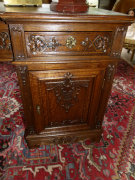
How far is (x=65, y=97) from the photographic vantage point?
937mm

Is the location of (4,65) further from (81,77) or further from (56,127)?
(81,77)

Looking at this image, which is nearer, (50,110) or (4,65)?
(50,110)

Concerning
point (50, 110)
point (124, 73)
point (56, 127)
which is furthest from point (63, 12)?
point (124, 73)

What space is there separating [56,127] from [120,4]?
2.97 meters

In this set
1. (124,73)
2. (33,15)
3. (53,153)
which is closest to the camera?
(33,15)

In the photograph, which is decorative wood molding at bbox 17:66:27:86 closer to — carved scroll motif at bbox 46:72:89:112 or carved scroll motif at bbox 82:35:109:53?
carved scroll motif at bbox 46:72:89:112

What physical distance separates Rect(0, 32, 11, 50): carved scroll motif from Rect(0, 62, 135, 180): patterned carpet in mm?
825

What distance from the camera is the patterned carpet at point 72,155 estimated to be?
98 cm

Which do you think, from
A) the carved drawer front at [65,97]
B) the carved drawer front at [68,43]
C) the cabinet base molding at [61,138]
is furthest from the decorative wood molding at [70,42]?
the cabinet base molding at [61,138]

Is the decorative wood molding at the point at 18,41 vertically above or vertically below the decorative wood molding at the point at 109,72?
above

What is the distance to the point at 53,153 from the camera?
1.12 metres

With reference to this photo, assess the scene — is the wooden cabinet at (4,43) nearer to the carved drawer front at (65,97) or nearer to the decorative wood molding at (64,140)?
the carved drawer front at (65,97)

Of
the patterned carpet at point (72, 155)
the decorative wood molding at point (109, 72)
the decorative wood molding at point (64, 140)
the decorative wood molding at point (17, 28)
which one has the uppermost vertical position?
the decorative wood molding at point (17, 28)

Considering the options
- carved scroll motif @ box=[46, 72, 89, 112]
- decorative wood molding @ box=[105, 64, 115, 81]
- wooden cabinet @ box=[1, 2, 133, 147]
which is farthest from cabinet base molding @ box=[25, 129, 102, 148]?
decorative wood molding @ box=[105, 64, 115, 81]
